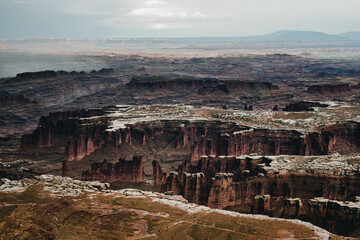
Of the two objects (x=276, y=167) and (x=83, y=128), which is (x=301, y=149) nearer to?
(x=276, y=167)

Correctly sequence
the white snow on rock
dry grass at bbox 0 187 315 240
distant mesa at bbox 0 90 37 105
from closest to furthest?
1. dry grass at bbox 0 187 315 240
2. the white snow on rock
3. distant mesa at bbox 0 90 37 105

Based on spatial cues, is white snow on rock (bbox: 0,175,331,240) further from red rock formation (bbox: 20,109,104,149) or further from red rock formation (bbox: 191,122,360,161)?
red rock formation (bbox: 20,109,104,149)

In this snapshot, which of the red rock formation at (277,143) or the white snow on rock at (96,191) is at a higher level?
the white snow on rock at (96,191)

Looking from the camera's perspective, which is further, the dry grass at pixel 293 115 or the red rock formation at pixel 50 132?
the dry grass at pixel 293 115

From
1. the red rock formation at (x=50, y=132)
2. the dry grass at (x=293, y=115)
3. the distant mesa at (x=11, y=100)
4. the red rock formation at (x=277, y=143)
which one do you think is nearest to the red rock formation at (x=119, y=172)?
the red rock formation at (x=277, y=143)

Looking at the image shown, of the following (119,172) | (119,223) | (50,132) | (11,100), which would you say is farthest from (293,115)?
(11,100)

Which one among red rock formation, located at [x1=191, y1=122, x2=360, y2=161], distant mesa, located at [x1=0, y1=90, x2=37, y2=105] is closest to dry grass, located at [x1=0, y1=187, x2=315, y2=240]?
red rock formation, located at [x1=191, y1=122, x2=360, y2=161]

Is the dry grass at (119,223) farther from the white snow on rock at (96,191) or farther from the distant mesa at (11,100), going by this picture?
the distant mesa at (11,100)

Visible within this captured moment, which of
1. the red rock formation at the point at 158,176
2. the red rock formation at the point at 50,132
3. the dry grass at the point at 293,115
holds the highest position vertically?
the dry grass at the point at 293,115

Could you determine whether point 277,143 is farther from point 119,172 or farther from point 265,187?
point 119,172
